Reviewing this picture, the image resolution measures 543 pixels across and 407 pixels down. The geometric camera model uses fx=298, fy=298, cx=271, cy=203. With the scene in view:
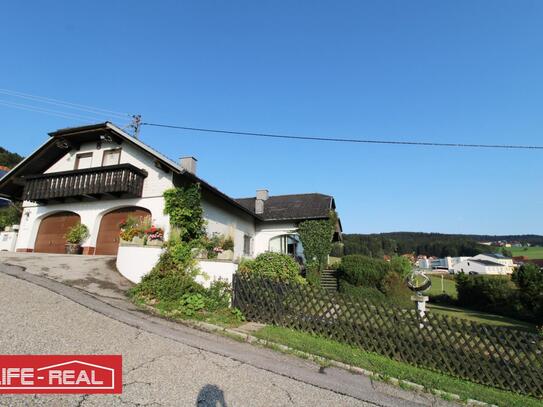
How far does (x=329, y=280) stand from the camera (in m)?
19.4

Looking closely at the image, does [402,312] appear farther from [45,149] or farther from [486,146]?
[45,149]

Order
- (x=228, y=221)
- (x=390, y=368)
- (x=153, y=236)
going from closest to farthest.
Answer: (x=390, y=368)
(x=153, y=236)
(x=228, y=221)

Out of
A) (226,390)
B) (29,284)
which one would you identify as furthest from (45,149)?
(226,390)

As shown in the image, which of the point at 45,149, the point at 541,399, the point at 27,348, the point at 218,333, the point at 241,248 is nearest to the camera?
the point at 27,348

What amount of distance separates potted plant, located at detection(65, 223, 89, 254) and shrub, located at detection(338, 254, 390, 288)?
1381 cm

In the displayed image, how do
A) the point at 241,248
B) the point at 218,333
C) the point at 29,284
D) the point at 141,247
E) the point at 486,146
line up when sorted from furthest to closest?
the point at 241,248, the point at 486,146, the point at 141,247, the point at 29,284, the point at 218,333

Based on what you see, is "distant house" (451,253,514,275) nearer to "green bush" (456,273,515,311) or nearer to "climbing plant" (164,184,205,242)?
"green bush" (456,273,515,311)

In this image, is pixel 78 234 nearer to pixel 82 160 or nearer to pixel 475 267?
pixel 82 160

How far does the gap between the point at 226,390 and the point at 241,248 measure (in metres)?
15.3

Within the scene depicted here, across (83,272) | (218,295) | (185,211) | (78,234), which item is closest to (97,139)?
(78,234)

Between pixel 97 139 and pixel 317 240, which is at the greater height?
pixel 97 139

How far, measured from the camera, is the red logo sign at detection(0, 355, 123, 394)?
3.72 meters

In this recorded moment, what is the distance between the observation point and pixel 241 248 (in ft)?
63.7

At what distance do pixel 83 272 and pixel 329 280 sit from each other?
46.0 feet
